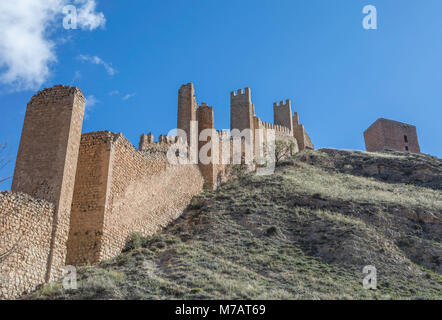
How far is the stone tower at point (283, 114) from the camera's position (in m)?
47.0

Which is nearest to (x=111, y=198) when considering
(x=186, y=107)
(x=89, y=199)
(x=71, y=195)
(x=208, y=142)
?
(x=89, y=199)

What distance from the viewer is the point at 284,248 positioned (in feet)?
53.3

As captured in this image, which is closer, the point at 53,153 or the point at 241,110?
the point at 53,153

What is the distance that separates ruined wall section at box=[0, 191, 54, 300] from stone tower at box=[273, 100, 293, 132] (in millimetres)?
37529

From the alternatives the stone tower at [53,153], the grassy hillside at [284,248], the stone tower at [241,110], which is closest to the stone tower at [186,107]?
the grassy hillside at [284,248]

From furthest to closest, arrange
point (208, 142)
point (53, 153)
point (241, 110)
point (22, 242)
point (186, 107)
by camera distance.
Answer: point (241, 110) → point (186, 107) → point (208, 142) → point (53, 153) → point (22, 242)

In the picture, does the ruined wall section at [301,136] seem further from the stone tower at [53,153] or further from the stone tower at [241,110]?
the stone tower at [53,153]

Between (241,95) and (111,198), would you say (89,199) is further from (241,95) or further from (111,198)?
(241,95)

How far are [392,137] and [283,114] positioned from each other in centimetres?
1277

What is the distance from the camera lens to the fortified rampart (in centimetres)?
1088

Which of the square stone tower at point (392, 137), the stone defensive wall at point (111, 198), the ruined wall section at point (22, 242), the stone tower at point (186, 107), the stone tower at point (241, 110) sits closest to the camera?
the ruined wall section at point (22, 242)

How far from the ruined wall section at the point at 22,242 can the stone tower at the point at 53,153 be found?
338 mm

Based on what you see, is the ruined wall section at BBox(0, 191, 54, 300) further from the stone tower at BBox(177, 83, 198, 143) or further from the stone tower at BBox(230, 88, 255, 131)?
the stone tower at BBox(230, 88, 255, 131)

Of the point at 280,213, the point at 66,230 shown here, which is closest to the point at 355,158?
the point at 280,213
